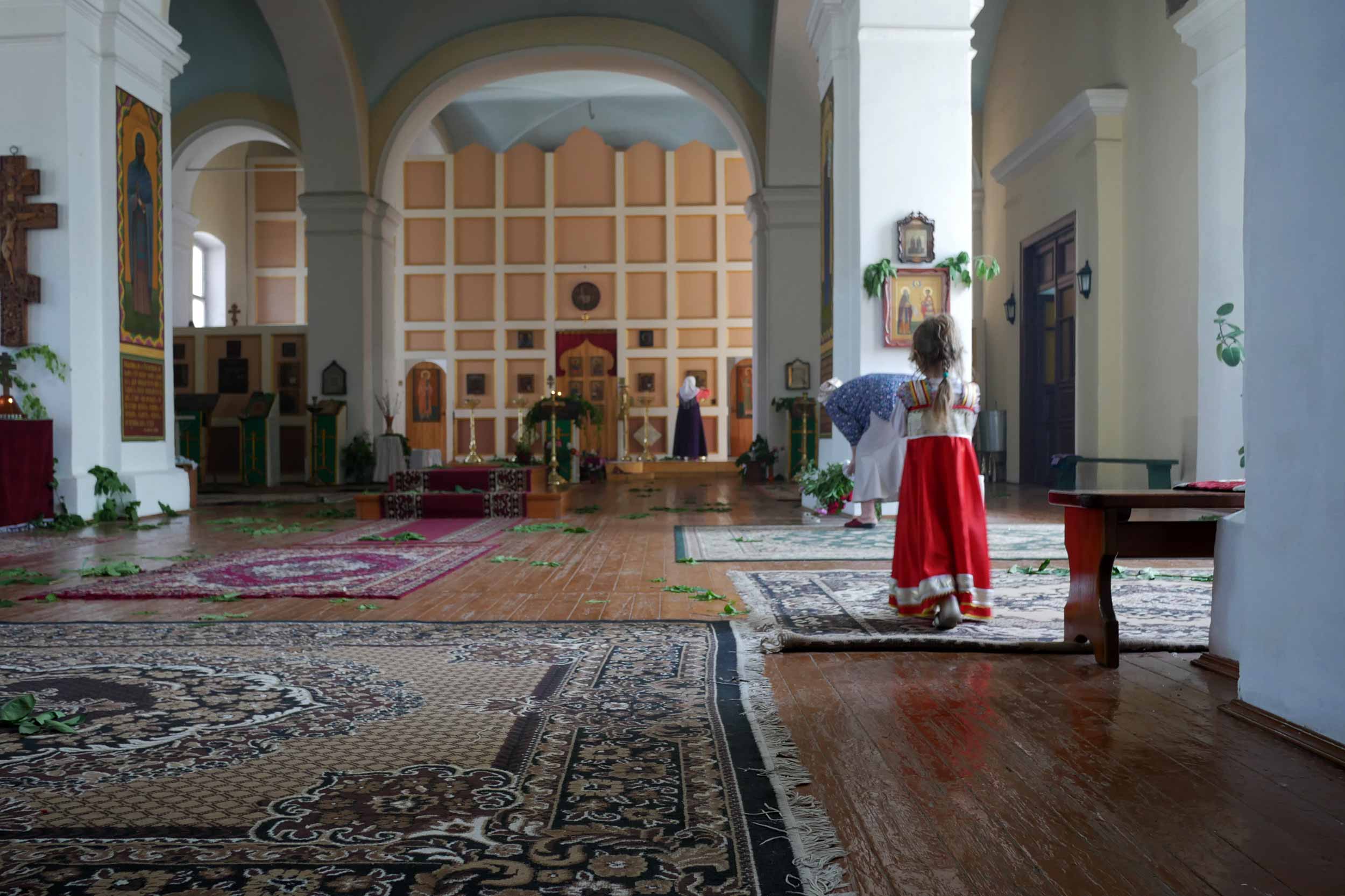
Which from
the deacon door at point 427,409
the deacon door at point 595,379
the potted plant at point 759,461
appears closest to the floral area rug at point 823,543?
the potted plant at point 759,461

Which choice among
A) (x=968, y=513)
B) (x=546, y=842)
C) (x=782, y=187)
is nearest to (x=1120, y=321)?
(x=782, y=187)

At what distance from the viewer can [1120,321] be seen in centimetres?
1217

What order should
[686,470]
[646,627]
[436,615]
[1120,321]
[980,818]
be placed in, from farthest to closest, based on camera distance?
[686,470], [1120,321], [436,615], [646,627], [980,818]

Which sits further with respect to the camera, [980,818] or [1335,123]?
[1335,123]

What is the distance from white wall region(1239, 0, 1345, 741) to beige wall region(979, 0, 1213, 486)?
784 cm

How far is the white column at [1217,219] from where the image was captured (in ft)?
28.2

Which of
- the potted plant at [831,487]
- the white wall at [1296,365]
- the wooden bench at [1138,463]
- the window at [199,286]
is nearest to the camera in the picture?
the white wall at [1296,365]

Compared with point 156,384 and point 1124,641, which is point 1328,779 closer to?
point 1124,641

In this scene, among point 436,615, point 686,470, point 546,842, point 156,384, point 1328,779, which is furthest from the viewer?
point 686,470

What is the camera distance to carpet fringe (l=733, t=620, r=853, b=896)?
1834 millimetres

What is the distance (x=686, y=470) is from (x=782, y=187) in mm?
5859

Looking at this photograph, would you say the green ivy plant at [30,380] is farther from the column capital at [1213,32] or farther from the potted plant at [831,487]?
the column capital at [1213,32]

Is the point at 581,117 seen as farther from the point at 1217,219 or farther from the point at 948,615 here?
the point at 948,615

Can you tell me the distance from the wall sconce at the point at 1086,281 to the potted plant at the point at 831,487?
15.8 feet
